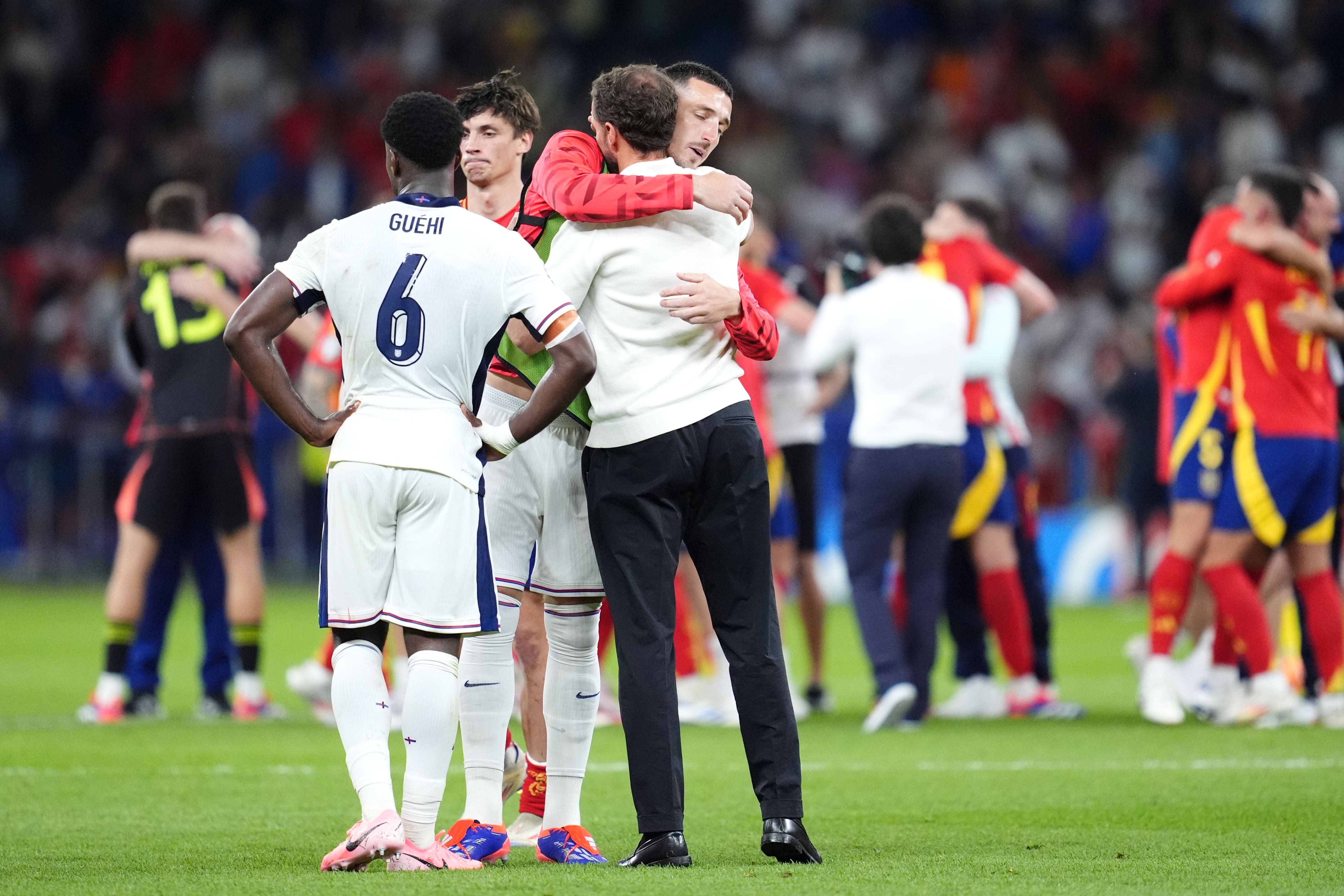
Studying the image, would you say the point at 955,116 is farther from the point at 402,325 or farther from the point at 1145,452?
the point at 402,325

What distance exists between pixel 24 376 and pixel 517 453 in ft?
52.9

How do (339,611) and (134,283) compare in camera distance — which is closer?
(339,611)

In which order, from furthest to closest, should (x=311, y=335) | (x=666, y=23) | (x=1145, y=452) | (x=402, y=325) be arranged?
(x=666, y=23)
(x=1145, y=452)
(x=311, y=335)
(x=402, y=325)

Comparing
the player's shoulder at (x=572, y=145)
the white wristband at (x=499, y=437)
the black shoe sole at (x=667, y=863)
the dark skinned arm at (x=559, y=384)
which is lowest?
the black shoe sole at (x=667, y=863)

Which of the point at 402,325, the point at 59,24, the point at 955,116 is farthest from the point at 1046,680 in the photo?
the point at 59,24

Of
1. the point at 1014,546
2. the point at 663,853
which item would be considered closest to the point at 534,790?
the point at 663,853

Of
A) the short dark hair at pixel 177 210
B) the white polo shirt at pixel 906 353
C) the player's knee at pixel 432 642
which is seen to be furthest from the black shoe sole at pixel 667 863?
the short dark hair at pixel 177 210

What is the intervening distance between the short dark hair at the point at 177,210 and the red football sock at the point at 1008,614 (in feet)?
14.5

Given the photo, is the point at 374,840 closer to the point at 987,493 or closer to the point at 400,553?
the point at 400,553

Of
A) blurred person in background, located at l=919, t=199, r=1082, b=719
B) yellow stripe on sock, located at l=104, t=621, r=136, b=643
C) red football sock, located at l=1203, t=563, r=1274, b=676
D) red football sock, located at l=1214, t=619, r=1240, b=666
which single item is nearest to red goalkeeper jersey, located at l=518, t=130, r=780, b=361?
red football sock, located at l=1203, t=563, r=1274, b=676

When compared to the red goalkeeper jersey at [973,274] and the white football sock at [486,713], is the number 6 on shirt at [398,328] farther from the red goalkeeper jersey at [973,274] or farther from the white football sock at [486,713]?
the red goalkeeper jersey at [973,274]

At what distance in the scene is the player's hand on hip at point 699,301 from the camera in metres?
4.91

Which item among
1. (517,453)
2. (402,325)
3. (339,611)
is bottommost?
(339,611)

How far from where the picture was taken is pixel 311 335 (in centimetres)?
920
